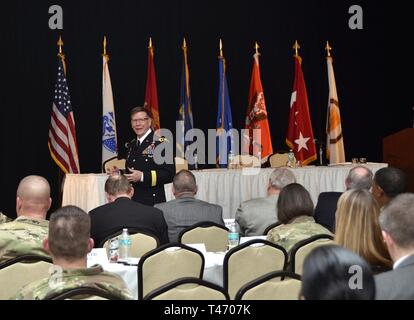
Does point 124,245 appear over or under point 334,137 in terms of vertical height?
under

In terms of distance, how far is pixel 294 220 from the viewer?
4621mm

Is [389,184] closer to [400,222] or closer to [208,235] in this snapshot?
[208,235]

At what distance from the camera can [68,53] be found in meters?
10.6

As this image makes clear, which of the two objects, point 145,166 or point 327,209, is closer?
point 327,209

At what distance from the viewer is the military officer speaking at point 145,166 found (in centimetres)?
698

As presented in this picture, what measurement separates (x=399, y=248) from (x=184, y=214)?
302 cm

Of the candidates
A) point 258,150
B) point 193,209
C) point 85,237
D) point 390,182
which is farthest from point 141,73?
point 85,237

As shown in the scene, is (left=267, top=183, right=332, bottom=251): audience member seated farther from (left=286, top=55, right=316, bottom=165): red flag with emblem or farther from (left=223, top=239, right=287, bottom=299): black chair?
(left=286, top=55, right=316, bottom=165): red flag with emblem

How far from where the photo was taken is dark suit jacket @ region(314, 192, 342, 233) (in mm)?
5645

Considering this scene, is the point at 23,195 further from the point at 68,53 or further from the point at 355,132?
the point at 355,132

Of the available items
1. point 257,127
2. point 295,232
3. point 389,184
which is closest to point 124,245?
point 295,232

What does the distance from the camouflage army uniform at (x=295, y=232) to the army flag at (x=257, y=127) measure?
535 centimetres

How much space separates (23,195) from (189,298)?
167 centimetres

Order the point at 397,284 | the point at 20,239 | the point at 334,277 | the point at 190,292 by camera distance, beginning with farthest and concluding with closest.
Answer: the point at 20,239 → the point at 190,292 → the point at 397,284 → the point at 334,277
